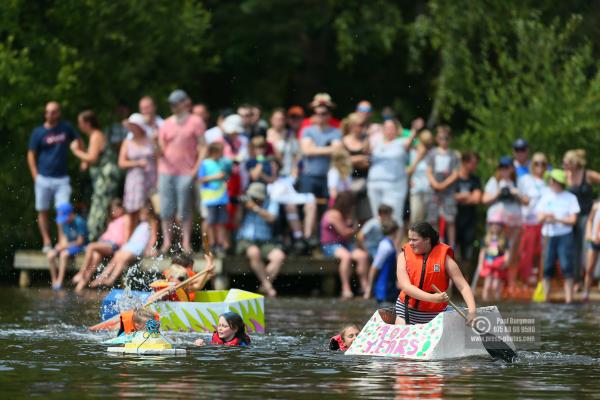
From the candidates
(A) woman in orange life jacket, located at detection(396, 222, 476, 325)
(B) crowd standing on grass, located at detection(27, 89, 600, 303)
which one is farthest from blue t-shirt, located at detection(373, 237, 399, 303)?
(A) woman in orange life jacket, located at detection(396, 222, 476, 325)

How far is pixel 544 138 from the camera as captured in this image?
28.9m

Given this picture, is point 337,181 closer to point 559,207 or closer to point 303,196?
point 303,196

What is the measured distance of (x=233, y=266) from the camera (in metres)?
26.6

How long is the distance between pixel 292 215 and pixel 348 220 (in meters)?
0.84

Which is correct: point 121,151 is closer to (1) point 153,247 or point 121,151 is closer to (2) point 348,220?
(1) point 153,247

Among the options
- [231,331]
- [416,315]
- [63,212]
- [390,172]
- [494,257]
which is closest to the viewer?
[416,315]

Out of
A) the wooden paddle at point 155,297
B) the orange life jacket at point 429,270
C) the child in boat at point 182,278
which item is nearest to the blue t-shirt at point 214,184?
the child in boat at point 182,278

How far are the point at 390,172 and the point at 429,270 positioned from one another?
9.03m

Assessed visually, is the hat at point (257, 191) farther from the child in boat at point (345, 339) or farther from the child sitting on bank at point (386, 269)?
the child in boat at point (345, 339)

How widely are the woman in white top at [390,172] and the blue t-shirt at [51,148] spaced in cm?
456

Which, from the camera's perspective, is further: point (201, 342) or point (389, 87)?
point (389, 87)

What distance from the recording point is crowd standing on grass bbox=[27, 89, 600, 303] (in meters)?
25.7

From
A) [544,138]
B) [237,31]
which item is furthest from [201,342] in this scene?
[237,31]

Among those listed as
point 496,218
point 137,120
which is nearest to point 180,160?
point 137,120
